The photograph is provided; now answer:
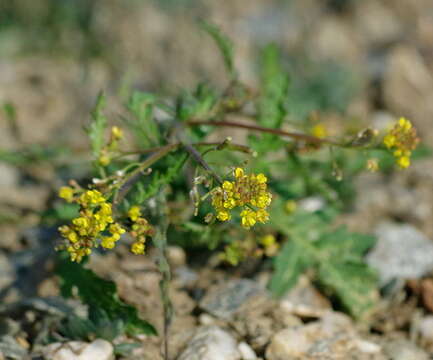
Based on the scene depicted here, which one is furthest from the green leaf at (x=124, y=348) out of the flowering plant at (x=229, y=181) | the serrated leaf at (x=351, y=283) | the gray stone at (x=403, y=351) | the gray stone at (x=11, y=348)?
the gray stone at (x=403, y=351)

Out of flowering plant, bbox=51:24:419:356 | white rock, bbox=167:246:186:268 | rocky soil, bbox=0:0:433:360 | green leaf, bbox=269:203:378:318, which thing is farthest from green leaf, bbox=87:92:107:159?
green leaf, bbox=269:203:378:318

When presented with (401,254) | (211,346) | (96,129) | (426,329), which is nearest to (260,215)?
(211,346)

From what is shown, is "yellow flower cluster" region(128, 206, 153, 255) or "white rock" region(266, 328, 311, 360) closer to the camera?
"yellow flower cluster" region(128, 206, 153, 255)

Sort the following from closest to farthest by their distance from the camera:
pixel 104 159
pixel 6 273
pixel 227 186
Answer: pixel 227 186
pixel 104 159
pixel 6 273

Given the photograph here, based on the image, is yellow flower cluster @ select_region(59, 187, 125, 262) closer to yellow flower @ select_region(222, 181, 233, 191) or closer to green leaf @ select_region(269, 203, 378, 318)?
yellow flower @ select_region(222, 181, 233, 191)

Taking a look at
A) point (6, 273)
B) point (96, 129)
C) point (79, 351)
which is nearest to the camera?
point (79, 351)

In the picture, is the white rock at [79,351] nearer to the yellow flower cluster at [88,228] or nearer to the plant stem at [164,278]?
the plant stem at [164,278]

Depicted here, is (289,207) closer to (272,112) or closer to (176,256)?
(272,112)
